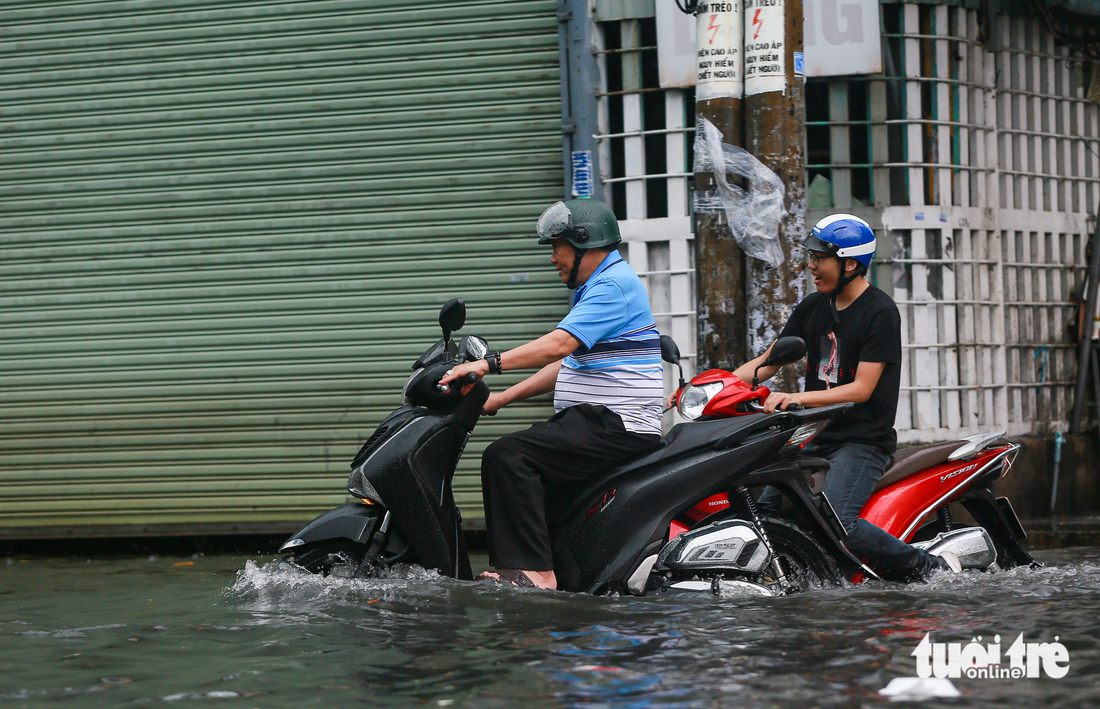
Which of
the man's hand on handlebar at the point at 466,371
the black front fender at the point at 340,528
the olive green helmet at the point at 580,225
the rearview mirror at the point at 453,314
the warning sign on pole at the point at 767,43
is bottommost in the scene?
the black front fender at the point at 340,528

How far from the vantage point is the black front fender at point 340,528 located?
4.24m

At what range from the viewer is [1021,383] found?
8.09 metres

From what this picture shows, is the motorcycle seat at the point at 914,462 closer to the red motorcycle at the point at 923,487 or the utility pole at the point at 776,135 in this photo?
the red motorcycle at the point at 923,487

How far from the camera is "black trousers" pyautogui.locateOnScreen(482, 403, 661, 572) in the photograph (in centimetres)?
430

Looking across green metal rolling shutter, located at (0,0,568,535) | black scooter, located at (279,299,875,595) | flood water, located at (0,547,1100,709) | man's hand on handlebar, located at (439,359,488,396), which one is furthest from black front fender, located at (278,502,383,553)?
green metal rolling shutter, located at (0,0,568,535)

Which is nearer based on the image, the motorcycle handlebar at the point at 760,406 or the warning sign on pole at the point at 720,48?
the motorcycle handlebar at the point at 760,406

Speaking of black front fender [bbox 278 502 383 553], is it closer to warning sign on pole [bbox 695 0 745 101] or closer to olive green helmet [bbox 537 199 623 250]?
olive green helmet [bbox 537 199 623 250]

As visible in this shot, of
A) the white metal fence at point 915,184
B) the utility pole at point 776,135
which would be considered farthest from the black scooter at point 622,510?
the white metal fence at point 915,184

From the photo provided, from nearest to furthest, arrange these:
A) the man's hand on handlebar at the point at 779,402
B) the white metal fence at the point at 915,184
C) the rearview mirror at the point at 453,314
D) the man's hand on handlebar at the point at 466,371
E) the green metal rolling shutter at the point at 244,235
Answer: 1. the man's hand on handlebar at the point at 466,371
2. the rearview mirror at the point at 453,314
3. the man's hand on handlebar at the point at 779,402
4. the white metal fence at the point at 915,184
5. the green metal rolling shutter at the point at 244,235

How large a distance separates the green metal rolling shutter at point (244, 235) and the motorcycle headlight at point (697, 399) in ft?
10.9

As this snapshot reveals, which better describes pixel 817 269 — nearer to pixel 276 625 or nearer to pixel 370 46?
pixel 276 625

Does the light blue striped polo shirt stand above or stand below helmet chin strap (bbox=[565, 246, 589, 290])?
below

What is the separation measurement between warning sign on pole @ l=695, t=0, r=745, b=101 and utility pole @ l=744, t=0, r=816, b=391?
0.21 ft

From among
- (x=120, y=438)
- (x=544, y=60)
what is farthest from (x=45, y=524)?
(x=544, y=60)
